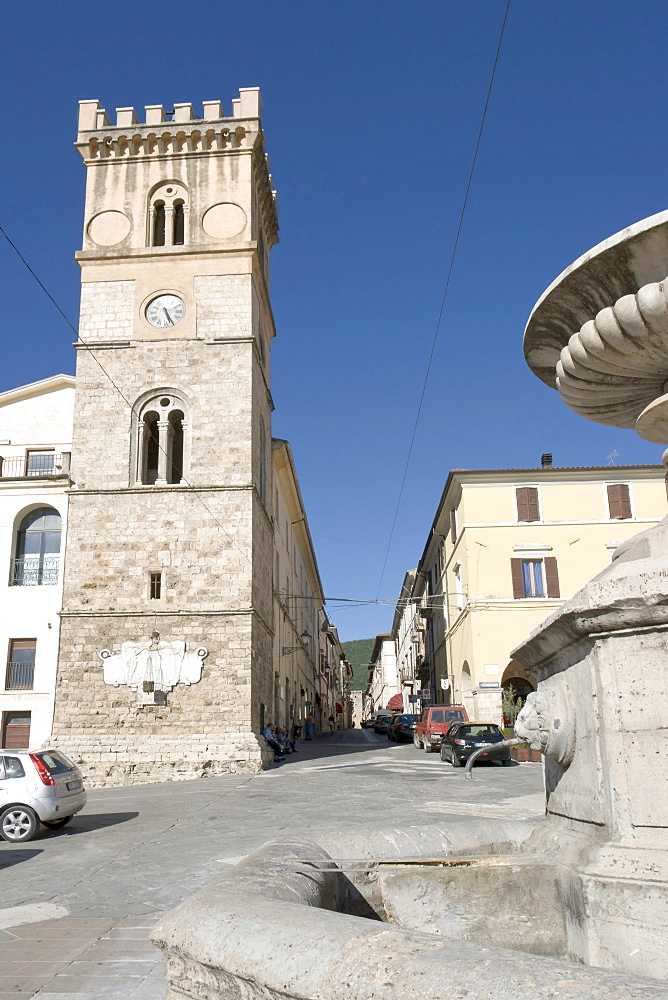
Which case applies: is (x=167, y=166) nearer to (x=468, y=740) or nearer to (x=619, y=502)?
(x=468, y=740)

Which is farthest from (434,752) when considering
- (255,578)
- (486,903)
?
(486,903)

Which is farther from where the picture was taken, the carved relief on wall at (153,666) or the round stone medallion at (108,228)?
the round stone medallion at (108,228)

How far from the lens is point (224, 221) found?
27.0 meters

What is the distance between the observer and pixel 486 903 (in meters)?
3.71

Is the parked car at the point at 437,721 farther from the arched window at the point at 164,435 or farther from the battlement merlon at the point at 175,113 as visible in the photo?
the battlement merlon at the point at 175,113

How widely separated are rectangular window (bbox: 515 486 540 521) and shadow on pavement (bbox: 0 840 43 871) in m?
26.1

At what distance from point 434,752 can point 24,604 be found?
47.8 feet

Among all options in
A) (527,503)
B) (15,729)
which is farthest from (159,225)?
(527,503)

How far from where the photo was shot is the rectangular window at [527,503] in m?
33.9

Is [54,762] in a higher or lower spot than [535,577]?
lower

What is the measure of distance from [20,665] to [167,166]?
1667 centimetres

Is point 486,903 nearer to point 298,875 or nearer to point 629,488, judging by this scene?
point 298,875

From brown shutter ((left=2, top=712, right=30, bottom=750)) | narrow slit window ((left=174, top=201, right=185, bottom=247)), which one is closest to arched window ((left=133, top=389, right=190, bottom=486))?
narrow slit window ((left=174, top=201, right=185, bottom=247))

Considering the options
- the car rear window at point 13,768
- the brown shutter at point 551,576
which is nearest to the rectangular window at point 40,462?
the car rear window at point 13,768
